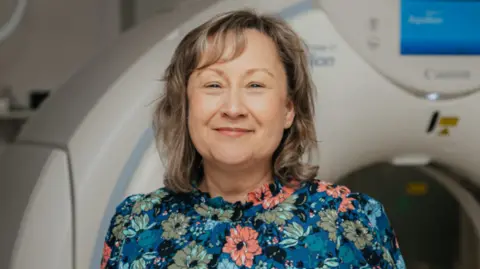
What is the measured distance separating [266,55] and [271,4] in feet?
1.45

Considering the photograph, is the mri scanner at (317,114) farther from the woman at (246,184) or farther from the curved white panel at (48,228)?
the woman at (246,184)

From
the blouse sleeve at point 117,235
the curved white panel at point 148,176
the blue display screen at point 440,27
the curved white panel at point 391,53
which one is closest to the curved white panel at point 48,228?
the curved white panel at point 148,176

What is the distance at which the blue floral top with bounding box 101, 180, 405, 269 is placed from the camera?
0.91 metres

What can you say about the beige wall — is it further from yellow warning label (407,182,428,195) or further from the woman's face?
the woman's face

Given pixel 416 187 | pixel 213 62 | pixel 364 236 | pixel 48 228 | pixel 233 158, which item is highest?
pixel 213 62

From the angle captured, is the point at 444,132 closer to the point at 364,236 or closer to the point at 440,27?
the point at 440,27

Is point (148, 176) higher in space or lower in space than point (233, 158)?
lower

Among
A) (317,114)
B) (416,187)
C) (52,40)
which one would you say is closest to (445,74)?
(317,114)

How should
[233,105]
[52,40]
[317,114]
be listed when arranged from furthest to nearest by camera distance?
[52,40], [317,114], [233,105]

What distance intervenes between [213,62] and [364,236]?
12.2 inches

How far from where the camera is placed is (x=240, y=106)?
92 centimetres

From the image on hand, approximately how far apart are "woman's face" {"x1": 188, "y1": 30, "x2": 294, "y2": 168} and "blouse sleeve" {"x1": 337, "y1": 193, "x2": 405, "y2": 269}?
135mm

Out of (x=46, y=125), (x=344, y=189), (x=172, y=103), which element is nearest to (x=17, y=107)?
(x=46, y=125)

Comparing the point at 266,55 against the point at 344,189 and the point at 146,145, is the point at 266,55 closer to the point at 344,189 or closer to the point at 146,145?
the point at 344,189
